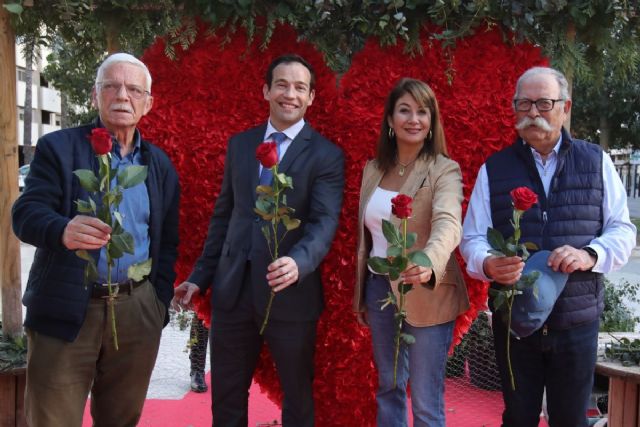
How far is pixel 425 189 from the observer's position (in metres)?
2.67

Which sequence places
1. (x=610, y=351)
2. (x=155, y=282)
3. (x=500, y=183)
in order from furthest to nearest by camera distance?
1. (x=610, y=351)
2. (x=155, y=282)
3. (x=500, y=183)

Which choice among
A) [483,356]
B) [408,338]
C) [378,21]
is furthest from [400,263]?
[483,356]

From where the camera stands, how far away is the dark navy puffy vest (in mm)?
2525

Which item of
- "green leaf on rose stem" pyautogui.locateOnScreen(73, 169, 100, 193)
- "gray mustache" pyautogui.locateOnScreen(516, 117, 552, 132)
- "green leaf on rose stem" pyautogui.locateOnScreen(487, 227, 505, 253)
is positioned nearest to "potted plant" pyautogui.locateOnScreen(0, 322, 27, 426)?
"green leaf on rose stem" pyautogui.locateOnScreen(73, 169, 100, 193)

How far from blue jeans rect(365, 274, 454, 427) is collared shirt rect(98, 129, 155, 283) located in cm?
97

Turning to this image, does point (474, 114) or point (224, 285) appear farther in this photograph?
point (474, 114)

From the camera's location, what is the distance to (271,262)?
2.80 meters

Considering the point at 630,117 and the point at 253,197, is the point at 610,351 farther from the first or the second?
the point at 630,117

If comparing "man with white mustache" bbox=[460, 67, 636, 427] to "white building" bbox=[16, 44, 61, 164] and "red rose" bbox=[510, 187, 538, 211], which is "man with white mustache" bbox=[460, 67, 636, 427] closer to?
"red rose" bbox=[510, 187, 538, 211]

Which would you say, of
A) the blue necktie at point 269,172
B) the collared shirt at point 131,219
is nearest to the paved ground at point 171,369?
the collared shirt at point 131,219

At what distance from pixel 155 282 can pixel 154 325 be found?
0.20 meters

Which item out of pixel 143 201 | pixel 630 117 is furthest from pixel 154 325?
pixel 630 117

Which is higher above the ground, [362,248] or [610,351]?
[362,248]

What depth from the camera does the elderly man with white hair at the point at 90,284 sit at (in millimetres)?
2471
